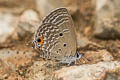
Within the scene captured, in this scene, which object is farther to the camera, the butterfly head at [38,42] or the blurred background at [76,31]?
the blurred background at [76,31]

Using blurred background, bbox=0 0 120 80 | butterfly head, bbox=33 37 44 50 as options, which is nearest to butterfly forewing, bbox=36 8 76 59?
butterfly head, bbox=33 37 44 50

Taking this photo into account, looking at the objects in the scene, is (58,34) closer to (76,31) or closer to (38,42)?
(38,42)

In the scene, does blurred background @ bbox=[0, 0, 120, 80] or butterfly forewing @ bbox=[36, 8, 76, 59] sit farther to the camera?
blurred background @ bbox=[0, 0, 120, 80]

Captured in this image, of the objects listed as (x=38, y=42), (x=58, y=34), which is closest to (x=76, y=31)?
(x=58, y=34)

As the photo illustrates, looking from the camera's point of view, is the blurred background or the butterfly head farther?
the blurred background

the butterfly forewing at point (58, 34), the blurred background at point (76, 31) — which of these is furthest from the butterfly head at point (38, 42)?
the blurred background at point (76, 31)

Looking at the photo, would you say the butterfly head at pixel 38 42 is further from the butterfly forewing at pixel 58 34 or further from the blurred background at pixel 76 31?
the blurred background at pixel 76 31

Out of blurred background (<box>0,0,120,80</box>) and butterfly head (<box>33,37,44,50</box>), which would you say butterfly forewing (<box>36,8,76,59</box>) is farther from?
blurred background (<box>0,0,120,80</box>)

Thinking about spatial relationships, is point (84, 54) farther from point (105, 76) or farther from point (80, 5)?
point (80, 5)

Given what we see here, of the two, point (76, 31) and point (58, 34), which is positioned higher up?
point (76, 31)
